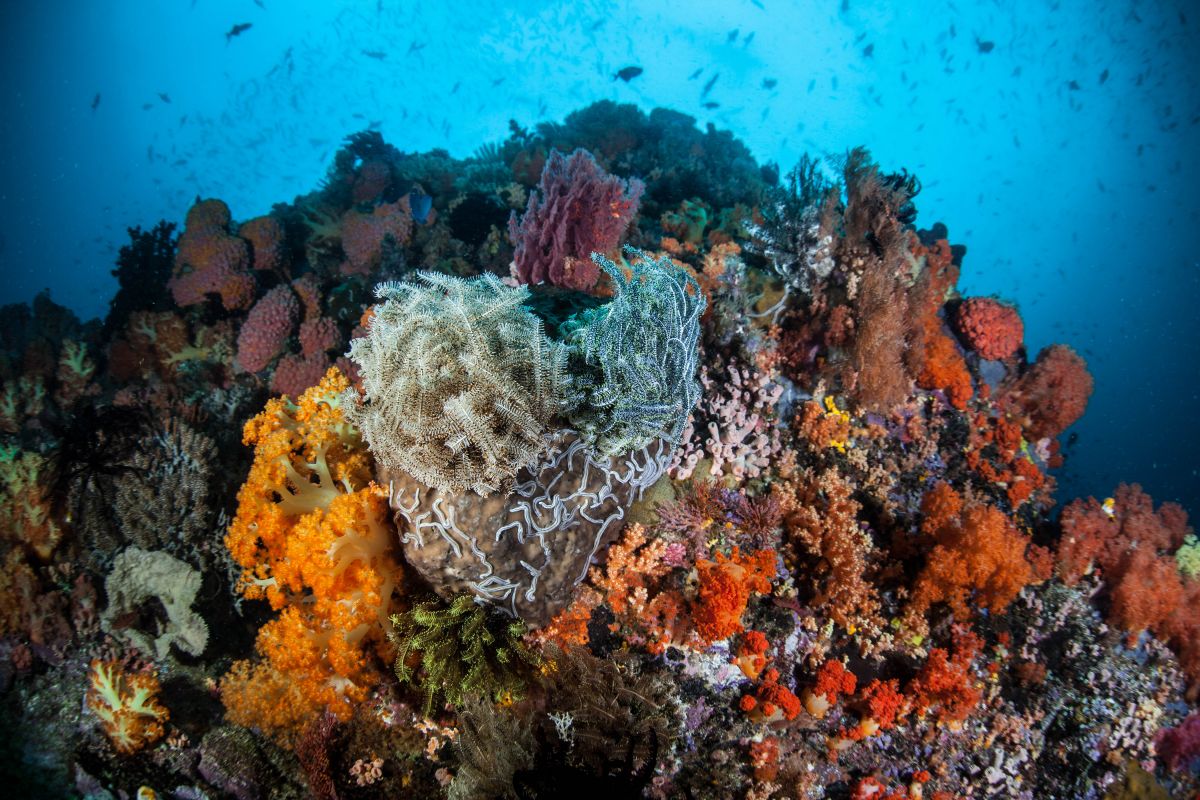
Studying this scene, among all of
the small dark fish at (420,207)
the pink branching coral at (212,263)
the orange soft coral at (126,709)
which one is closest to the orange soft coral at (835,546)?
the orange soft coral at (126,709)

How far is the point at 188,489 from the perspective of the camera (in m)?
5.36

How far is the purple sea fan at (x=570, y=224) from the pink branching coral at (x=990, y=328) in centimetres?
488

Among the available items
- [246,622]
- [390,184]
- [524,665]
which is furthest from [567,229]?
[390,184]

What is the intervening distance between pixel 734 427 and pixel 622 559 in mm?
1844

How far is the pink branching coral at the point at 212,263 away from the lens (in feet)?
29.7

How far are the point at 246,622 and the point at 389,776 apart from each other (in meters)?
2.38

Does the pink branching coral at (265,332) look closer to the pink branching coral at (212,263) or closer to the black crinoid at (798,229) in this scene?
the pink branching coral at (212,263)

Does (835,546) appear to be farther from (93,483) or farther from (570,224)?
(93,483)

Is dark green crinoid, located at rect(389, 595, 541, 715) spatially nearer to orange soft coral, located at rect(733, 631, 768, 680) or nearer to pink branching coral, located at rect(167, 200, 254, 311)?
orange soft coral, located at rect(733, 631, 768, 680)

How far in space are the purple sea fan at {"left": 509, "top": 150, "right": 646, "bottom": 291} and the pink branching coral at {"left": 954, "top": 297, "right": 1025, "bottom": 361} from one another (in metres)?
4.88

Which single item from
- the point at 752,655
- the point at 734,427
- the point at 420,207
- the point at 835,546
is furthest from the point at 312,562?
the point at 420,207

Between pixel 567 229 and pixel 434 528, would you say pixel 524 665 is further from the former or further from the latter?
pixel 567 229

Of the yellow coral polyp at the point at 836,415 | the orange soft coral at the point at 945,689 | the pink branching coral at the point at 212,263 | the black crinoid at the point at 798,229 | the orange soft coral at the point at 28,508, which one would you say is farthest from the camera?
the pink branching coral at the point at 212,263

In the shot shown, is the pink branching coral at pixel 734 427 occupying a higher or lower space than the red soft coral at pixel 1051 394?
lower
